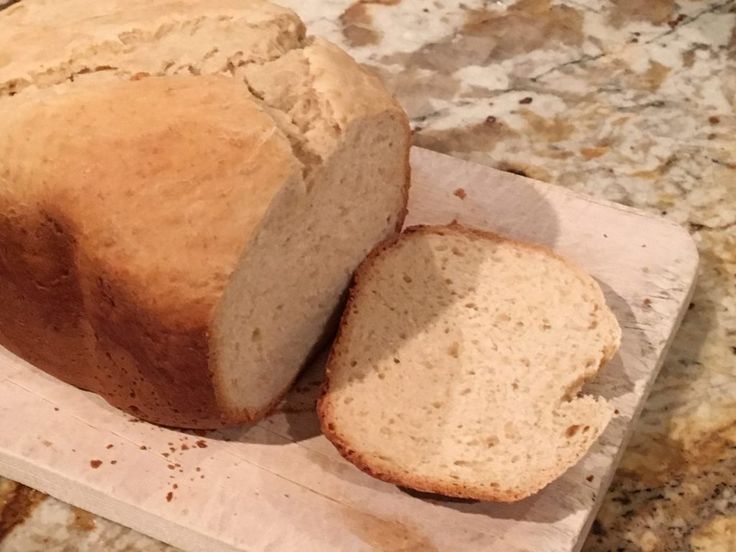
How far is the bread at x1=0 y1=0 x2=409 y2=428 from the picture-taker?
1.52m

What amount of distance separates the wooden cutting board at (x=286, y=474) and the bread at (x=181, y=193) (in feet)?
0.22

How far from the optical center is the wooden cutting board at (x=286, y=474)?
1642mm

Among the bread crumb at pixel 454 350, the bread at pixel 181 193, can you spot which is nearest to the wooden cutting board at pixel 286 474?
the bread at pixel 181 193

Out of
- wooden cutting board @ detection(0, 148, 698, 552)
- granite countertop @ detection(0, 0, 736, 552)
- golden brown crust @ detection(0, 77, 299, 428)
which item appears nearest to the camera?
golden brown crust @ detection(0, 77, 299, 428)

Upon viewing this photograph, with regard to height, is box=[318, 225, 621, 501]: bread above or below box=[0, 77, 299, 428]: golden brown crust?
below

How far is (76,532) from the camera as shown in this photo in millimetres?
1751

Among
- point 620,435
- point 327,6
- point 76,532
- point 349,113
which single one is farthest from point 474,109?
point 76,532

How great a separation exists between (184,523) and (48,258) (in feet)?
1.84

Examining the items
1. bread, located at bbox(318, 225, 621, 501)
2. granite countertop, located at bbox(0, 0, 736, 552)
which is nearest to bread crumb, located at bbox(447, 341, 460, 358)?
A: bread, located at bbox(318, 225, 621, 501)

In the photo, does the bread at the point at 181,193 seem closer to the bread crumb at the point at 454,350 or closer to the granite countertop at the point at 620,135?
the bread crumb at the point at 454,350

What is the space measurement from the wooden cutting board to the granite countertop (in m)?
0.10

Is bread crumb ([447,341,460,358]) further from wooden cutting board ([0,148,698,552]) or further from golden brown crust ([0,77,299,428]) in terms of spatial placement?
golden brown crust ([0,77,299,428])

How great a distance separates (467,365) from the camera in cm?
181

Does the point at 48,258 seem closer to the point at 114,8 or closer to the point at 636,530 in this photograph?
the point at 114,8
